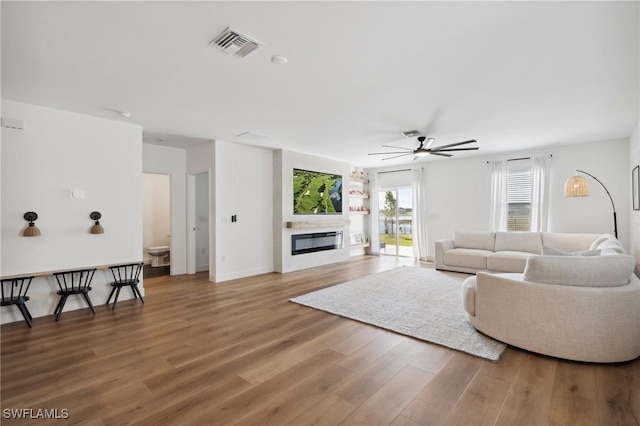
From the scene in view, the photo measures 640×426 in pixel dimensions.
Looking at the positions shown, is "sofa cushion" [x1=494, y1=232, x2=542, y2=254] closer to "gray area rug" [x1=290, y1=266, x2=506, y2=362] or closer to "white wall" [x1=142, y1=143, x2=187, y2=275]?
"gray area rug" [x1=290, y1=266, x2=506, y2=362]

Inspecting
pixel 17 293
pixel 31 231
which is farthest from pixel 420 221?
pixel 17 293

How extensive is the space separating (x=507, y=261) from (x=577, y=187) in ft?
5.50

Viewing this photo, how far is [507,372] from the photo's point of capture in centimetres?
238

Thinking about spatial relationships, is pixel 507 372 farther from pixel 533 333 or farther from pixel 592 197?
pixel 592 197

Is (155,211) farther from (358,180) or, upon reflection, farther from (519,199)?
(519,199)

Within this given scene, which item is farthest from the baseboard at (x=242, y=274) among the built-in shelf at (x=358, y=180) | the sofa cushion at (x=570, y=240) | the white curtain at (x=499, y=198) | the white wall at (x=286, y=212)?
the sofa cushion at (x=570, y=240)

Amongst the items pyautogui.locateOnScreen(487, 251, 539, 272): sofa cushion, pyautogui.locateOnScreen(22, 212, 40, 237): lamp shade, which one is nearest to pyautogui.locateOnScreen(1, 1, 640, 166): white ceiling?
pyautogui.locateOnScreen(22, 212, 40, 237): lamp shade

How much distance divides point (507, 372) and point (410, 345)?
0.80 meters

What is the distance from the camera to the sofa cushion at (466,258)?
588 centimetres

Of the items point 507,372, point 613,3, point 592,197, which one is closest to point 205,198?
point 507,372

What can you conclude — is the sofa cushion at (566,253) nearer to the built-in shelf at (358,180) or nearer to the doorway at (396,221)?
the doorway at (396,221)

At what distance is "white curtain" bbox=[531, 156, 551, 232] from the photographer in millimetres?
6305

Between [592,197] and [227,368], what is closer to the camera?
[227,368]

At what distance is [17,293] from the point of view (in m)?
3.57
